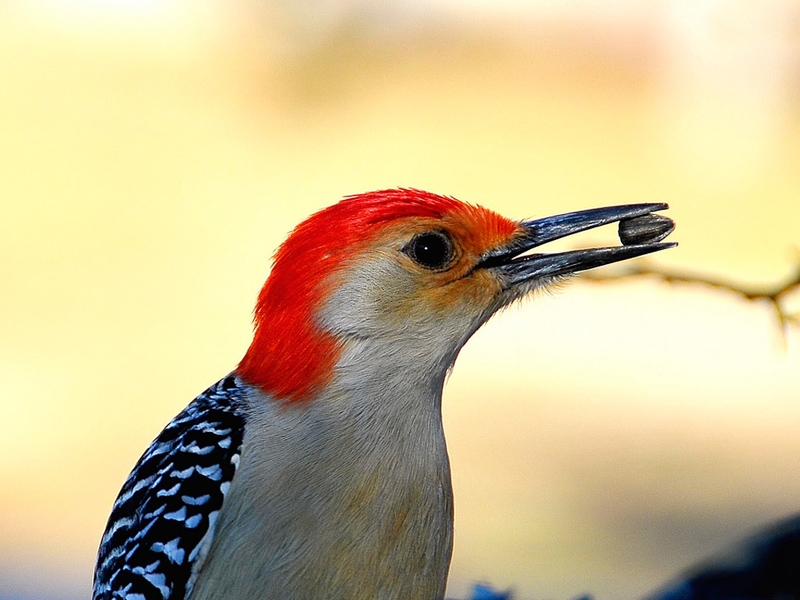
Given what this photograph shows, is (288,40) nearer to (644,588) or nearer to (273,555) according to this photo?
(644,588)

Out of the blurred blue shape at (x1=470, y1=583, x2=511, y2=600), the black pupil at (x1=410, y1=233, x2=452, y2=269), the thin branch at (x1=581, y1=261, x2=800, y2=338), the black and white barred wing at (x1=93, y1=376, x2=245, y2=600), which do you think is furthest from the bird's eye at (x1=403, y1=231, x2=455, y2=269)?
the blurred blue shape at (x1=470, y1=583, x2=511, y2=600)

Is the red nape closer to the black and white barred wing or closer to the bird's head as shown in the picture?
the bird's head

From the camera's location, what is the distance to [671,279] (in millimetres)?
2158

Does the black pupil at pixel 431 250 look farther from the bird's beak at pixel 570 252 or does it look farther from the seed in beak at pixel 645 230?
the seed in beak at pixel 645 230

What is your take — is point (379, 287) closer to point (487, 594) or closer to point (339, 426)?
point (339, 426)

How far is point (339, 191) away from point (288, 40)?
230 centimetres

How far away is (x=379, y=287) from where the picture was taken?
255 centimetres

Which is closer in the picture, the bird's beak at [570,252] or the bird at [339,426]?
the bird at [339,426]

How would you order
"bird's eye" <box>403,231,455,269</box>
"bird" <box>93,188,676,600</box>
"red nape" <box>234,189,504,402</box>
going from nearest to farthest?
"bird" <box>93,188,676,600</box> → "red nape" <box>234,189,504,402</box> → "bird's eye" <box>403,231,455,269</box>

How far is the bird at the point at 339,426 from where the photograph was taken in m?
2.34

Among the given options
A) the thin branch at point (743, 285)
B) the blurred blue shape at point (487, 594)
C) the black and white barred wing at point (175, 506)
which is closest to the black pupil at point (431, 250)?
the thin branch at point (743, 285)

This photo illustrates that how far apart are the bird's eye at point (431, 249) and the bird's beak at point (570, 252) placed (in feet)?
0.32

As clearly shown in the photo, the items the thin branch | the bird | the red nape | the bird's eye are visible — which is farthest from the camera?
the bird's eye

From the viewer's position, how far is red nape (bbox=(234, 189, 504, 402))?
2.49m
